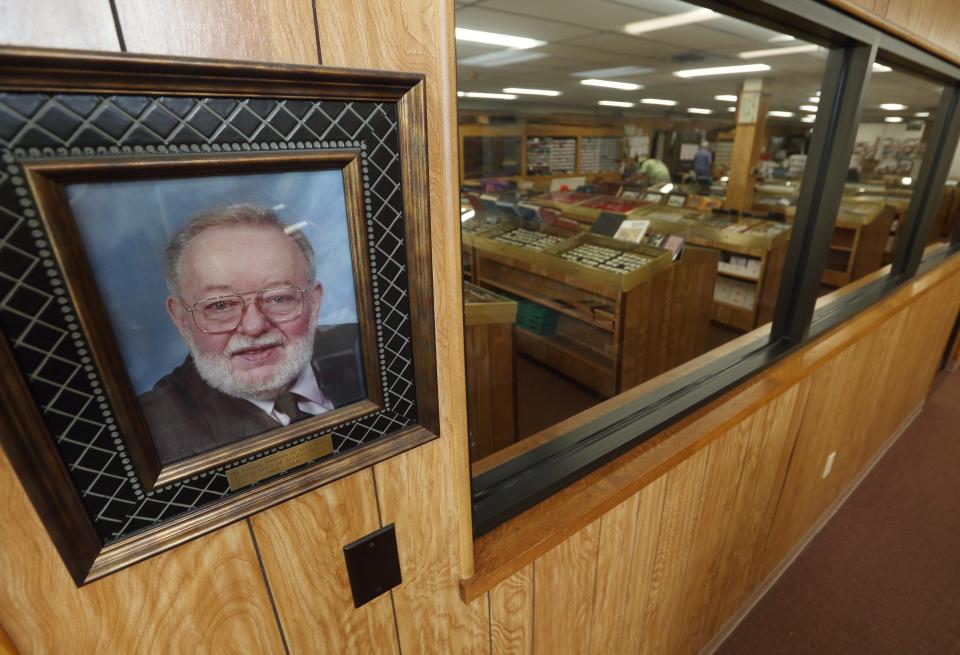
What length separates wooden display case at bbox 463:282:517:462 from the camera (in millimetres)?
1772

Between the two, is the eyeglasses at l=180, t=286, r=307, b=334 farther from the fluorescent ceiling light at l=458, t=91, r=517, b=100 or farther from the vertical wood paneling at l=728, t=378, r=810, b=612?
the fluorescent ceiling light at l=458, t=91, r=517, b=100

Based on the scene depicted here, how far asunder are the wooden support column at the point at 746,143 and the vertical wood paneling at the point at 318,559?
24.6ft

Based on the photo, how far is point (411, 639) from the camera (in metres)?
0.77

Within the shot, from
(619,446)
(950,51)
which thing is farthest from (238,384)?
(950,51)

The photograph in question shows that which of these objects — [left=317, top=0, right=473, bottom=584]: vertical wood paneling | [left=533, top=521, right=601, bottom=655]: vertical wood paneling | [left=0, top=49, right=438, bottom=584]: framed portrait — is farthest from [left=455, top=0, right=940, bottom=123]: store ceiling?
[left=533, top=521, right=601, bottom=655]: vertical wood paneling

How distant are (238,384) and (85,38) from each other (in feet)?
1.00

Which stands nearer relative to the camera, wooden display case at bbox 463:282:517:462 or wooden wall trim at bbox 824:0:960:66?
wooden wall trim at bbox 824:0:960:66

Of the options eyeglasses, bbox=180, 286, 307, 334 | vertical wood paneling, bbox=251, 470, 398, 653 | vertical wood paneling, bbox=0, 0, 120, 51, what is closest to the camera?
vertical wood paneling, bbox=0, 0, 120, 51

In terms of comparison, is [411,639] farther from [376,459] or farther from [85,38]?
[85,38]

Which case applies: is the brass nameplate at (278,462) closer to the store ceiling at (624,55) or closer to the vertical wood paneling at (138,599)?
the vertical wood paneling at (138,599)

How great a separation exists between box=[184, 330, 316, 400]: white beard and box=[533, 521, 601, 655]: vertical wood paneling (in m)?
0.65

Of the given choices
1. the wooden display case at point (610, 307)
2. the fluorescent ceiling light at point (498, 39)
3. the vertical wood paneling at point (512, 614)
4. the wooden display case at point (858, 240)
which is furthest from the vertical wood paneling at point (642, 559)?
the wooden display case at point (858, 240)

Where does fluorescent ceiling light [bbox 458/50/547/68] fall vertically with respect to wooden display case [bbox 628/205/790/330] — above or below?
above

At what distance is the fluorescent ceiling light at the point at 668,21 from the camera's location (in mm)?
3265
